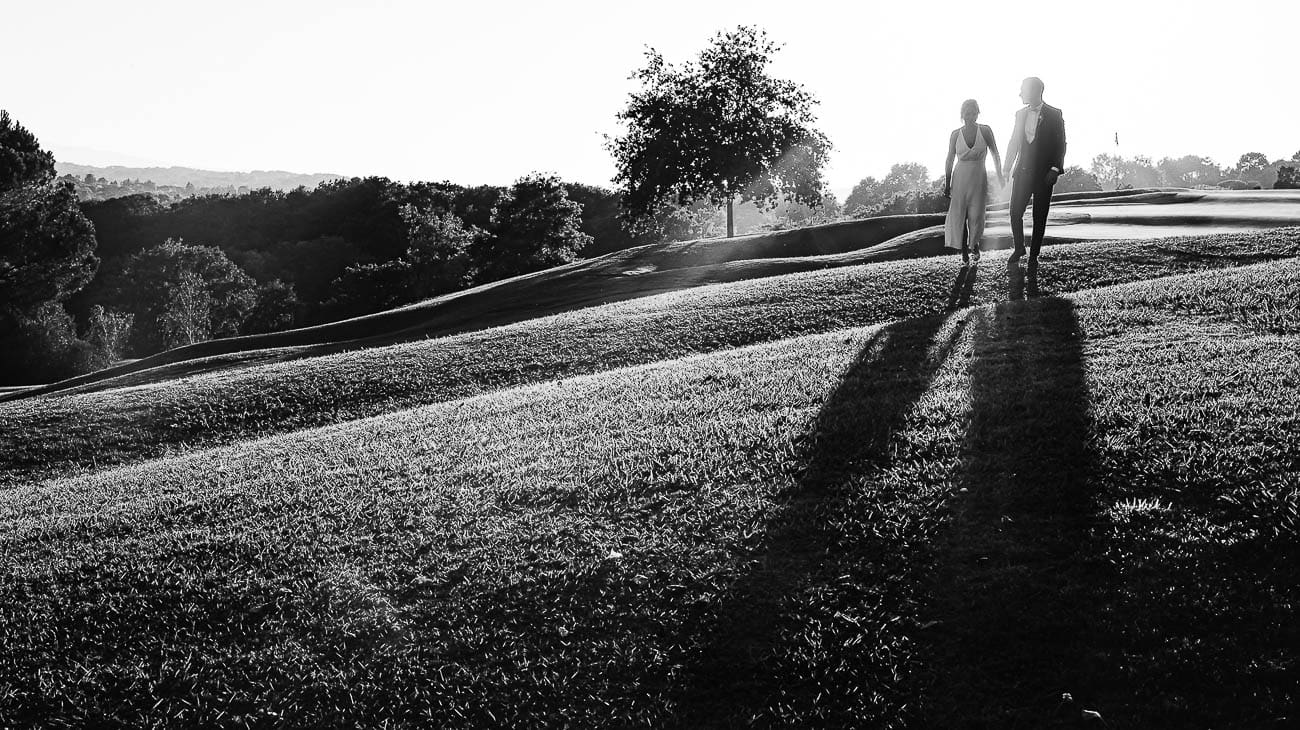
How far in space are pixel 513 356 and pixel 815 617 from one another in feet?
37.5

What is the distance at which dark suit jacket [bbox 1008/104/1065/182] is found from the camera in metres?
12.3

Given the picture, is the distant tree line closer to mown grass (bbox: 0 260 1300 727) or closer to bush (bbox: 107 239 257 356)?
bush (bbox: 107 239 257 356)

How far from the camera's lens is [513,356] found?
1584 cm

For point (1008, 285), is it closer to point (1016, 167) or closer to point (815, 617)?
point (1016, 167)

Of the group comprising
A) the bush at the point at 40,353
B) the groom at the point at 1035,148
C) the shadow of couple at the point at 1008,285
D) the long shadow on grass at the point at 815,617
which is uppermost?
the groom at the point at 1035,148

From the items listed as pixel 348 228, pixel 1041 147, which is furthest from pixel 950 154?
pixel 348 228

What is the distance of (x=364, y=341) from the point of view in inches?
944

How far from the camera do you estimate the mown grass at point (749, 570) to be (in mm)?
4496

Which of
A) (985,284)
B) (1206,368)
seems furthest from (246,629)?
(985,284)

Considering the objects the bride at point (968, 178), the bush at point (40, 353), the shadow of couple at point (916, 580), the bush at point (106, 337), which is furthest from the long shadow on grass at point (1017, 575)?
the bush at point (106, 337)

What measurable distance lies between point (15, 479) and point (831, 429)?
1200 centimetres

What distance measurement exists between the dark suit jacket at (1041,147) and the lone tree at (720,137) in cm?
2826

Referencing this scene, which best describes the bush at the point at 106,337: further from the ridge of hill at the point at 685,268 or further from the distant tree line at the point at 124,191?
the ridge of hill at the point at 685,268

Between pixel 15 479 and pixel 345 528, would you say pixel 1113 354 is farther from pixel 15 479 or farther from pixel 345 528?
pixel 15 479
